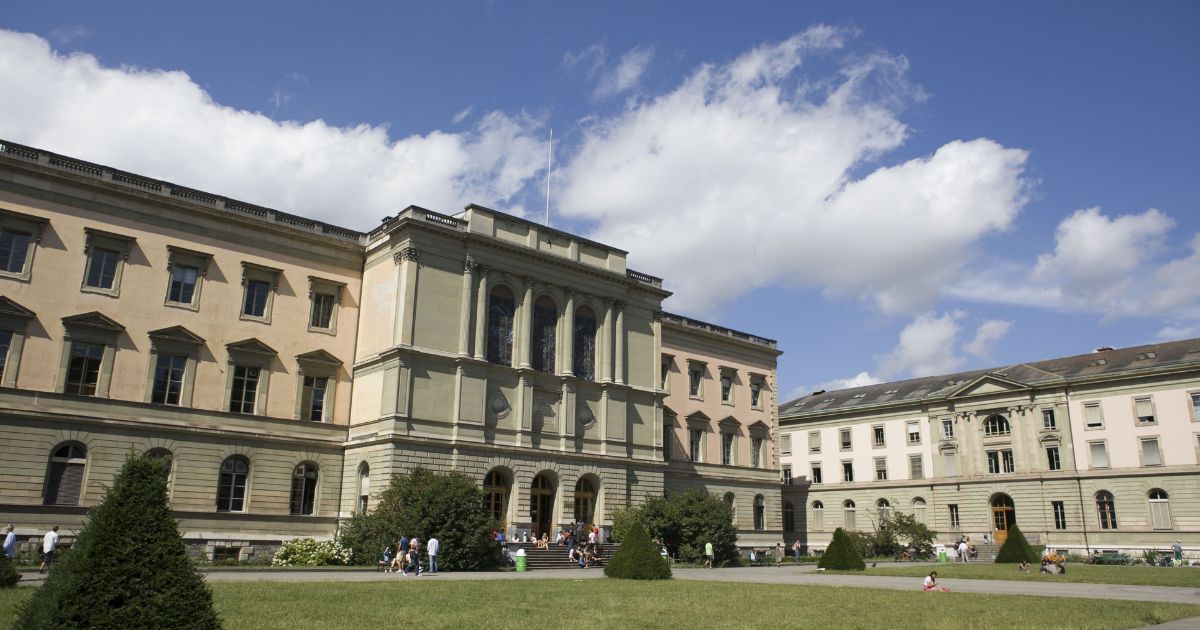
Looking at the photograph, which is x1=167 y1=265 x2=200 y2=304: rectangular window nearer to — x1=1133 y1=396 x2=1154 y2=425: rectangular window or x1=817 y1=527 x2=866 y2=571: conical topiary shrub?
x1=817 y1=527 x2=866 y2=571: conical topiary shrub

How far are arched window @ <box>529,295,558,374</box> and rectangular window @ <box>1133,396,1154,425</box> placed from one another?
4271cm

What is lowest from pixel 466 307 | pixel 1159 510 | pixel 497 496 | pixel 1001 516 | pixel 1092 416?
pixel 1001 516

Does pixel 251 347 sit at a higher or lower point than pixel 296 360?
higher

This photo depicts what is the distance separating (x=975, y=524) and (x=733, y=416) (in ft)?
73.6

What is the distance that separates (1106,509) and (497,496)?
44688mm

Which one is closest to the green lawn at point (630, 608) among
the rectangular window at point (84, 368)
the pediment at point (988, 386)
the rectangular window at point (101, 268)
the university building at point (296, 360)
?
the university building at point (296, 360)

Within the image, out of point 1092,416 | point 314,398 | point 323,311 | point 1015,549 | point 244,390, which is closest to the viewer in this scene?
point 244,390

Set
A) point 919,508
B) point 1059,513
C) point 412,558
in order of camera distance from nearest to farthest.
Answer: point 412,558
point 1059,513
point 919,508

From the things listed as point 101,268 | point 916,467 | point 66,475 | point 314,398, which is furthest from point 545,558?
point 916,467

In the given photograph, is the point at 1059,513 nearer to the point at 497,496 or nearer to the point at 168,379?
the point at 497,496

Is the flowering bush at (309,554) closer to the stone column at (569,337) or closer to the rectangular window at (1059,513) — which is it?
the stone column at (569,337)

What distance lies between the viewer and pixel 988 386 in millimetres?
65938

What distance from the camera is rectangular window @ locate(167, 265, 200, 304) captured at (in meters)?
37.2

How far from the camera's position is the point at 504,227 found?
145ft
